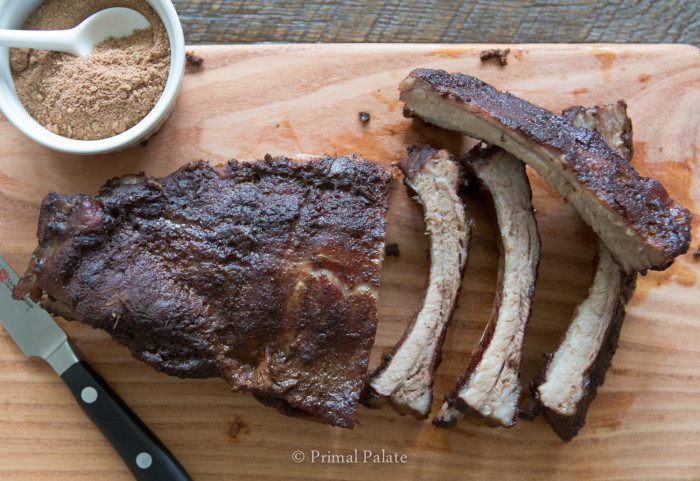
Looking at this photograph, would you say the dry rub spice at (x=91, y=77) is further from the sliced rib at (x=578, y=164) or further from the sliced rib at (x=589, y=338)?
the sliced rib at (x=589, y=338)

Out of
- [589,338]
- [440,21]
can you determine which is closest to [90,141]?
[440,21]

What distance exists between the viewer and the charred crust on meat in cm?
302

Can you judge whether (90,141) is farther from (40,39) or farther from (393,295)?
(393,295)

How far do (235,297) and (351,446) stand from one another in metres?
1.06

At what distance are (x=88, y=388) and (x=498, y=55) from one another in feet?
8.67

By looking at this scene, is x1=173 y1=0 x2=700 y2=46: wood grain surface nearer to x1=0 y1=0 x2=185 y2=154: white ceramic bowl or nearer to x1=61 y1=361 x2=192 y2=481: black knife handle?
x1=0 y1=0 x2=185 y2=154: white ceramic bowl

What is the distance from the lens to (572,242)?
3.02m

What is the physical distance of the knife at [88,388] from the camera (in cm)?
275

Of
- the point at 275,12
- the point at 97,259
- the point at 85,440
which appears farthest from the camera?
the point at 275,12

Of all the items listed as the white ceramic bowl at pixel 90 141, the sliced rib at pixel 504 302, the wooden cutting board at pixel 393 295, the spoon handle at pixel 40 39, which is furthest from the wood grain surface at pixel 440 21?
the sliced rib at pixel 504 302

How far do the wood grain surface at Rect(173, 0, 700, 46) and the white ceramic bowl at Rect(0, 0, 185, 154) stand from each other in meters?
0.61

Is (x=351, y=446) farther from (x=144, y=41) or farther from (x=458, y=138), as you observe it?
(x=144, y=41)

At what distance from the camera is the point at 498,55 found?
3025mm

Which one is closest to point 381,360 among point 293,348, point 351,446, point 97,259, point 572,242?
point 351,446
